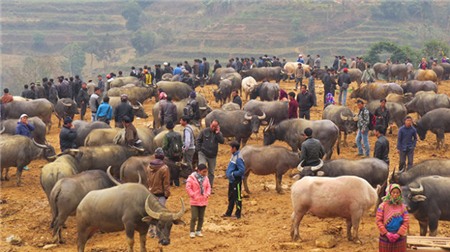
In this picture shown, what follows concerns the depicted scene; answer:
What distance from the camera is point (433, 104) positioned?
2103 centimetres

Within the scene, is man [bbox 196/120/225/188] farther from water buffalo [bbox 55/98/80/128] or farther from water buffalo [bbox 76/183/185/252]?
water buffalo [bbox 55/98/80/128]

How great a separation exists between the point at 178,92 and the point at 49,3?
362 feet

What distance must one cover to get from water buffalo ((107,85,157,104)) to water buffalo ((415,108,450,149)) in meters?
12.0

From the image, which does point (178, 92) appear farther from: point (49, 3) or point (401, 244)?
point (49, 3)

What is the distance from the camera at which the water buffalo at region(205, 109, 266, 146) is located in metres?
17.9

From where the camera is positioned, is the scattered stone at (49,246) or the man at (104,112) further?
the man at (104,112)

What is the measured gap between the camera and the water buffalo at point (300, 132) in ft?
53.9

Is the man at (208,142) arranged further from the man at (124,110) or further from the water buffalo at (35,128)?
the water buffalo at (35,128)

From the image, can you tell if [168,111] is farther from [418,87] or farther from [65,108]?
[418,87]

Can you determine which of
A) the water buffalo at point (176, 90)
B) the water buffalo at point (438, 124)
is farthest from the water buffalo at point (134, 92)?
the water buffalo at point (438, 124)

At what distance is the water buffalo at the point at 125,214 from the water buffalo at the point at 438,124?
12.1m

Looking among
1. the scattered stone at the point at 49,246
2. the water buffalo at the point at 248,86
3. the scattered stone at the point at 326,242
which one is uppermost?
the water buffalo at the point at 248,86

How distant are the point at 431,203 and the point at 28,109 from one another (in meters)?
15.9

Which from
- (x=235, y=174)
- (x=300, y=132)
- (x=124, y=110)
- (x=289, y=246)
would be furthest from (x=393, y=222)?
(x=124, y=110)
